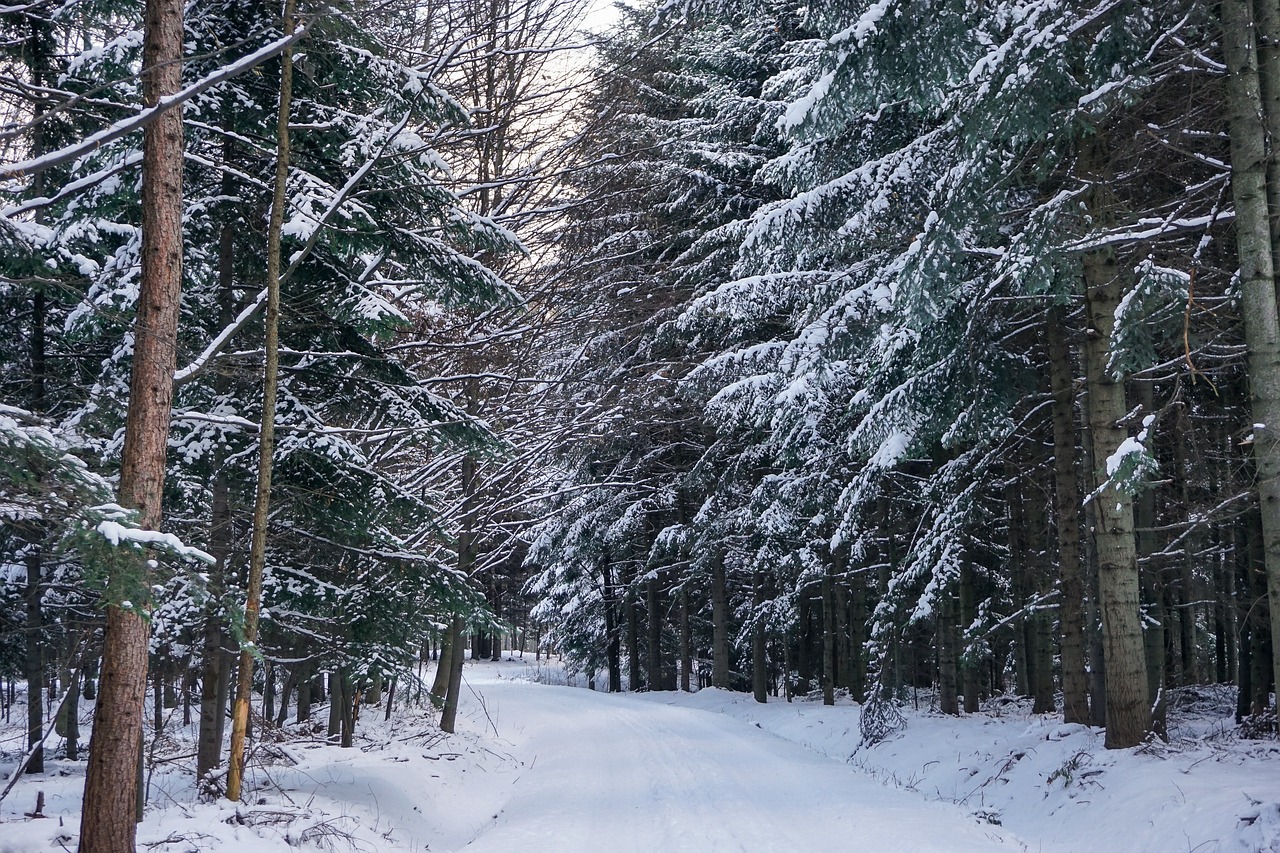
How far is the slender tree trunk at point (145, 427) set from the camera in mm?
5789

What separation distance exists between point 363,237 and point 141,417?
129 inches

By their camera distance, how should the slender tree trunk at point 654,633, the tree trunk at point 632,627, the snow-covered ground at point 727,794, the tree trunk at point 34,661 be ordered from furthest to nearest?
the tree trunk at point 632,627 < the slender tree trunk at point 654,633 < the tree trunk at point 34,661 < the snow-covered ground at point 727,794

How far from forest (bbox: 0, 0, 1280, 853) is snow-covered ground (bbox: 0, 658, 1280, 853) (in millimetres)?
693

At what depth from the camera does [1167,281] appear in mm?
7703

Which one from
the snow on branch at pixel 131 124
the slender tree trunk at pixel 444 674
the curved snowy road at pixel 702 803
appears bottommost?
the curved snowy road at pixel 702 803

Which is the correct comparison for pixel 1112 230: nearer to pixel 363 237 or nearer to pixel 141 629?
pixel 363 237

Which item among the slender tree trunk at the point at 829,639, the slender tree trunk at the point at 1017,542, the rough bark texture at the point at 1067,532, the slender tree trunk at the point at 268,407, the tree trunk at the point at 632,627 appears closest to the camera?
the slender tree trunk at the point at 268,407

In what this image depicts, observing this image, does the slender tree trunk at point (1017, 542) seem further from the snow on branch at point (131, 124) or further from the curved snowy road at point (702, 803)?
the snow on branch at point (131, 124)

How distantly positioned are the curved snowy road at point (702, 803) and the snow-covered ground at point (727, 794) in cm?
4

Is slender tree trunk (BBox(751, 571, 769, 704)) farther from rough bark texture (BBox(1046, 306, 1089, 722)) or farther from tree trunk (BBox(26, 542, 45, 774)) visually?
tree trunk (BBox(26, 542, 45, 774))

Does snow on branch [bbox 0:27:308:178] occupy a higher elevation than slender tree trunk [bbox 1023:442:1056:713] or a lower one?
higher

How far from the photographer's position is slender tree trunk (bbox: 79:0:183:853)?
5.79 m

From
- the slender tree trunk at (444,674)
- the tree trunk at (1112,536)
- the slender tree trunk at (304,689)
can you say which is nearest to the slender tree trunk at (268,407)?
the slender tree trunk at (304,689)

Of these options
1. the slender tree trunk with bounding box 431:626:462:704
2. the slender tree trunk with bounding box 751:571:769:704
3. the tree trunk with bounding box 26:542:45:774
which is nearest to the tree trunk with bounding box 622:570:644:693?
the slender tree trunk with bounding box 751:571:769:704
